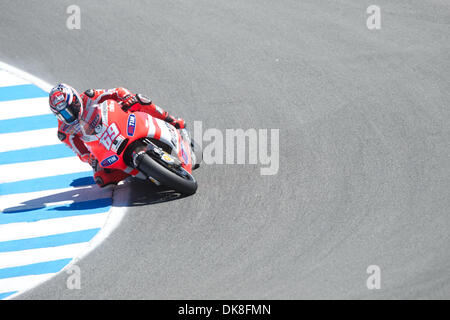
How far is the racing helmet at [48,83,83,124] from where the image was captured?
10.6 m

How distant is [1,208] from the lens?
1127cm

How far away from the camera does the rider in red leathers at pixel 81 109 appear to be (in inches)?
420

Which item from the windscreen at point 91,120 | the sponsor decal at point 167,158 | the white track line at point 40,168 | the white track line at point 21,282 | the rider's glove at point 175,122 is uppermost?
the rider's glove at point 175,122

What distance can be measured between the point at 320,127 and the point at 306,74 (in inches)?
83.0

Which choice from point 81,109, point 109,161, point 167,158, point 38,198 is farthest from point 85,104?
point 38,198

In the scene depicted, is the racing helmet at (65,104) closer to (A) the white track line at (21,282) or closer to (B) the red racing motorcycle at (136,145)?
(B) the red racing motorcycle at (136,145)

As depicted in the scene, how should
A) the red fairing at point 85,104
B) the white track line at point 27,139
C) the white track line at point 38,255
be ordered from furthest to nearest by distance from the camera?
1. the white track line at point 27,139
2. the red fairing at point 85,104
3. the white track line at point 38,255

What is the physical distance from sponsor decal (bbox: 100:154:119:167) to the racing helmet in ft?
2.34

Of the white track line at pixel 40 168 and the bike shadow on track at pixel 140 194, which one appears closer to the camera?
the bike shadow on track at pixel 140 194

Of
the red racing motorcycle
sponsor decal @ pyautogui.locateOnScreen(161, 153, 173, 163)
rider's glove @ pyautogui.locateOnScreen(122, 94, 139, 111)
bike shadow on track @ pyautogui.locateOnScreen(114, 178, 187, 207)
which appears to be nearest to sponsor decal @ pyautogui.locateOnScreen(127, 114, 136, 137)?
the red racing motorcycle

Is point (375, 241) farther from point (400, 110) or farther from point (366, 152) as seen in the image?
point (400, 110)

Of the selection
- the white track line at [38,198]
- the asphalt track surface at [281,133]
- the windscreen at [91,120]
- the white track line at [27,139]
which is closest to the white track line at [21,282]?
the white track line at [38,198]

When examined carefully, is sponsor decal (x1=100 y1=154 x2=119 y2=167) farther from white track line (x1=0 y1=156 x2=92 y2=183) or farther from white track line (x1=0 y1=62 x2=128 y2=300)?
white track line (x1=0 y1=156 x2=92 y2=183)

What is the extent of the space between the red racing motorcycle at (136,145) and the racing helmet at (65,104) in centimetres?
18
